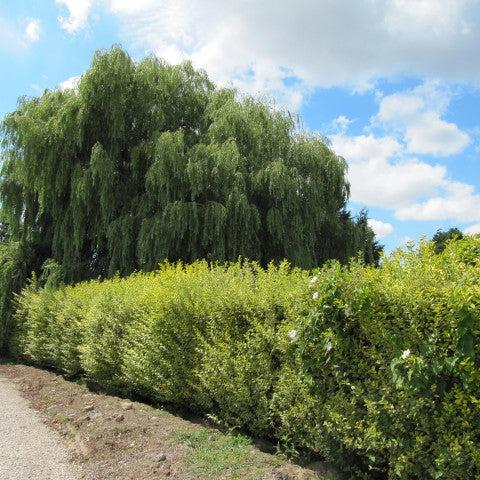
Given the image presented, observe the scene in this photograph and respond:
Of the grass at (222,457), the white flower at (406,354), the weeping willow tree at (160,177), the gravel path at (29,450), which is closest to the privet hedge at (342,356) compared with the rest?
the white flower at (406,354)

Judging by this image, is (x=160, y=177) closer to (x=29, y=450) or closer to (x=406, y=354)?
(x=29, y=450)

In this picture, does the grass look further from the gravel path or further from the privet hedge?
the gravel path

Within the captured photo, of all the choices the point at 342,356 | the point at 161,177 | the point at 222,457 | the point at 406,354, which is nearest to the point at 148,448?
the point at 222,457

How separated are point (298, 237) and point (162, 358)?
7.65m

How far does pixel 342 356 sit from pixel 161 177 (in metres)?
9.84

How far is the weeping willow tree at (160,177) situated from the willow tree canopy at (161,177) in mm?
A: 30

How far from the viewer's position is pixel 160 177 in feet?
45.0

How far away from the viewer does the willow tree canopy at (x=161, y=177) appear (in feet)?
44.9

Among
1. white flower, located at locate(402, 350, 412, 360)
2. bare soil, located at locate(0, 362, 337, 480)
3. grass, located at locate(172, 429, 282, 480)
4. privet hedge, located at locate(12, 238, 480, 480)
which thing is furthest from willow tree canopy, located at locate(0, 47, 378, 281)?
white flower, located at locate(402, 350, 412, 360)

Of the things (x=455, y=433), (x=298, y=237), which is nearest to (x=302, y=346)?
(x=455, y=433)

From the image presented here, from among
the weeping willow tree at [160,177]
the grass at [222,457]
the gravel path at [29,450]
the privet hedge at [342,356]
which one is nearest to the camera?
the privet hedge at [342,356]

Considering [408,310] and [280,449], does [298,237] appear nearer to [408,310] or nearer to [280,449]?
[280,449]

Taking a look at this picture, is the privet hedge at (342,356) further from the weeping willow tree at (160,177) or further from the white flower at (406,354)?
the weeping willow tree at (160,177)

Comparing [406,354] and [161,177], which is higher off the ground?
[161,177]
